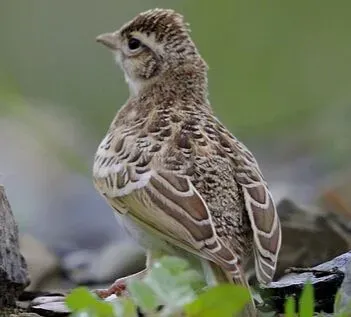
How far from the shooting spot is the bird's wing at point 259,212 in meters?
6.40

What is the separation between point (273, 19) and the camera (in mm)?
18828

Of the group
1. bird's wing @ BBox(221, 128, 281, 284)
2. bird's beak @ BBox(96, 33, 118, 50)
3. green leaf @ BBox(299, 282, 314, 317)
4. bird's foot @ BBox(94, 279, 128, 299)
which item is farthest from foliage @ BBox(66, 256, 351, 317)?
bird's beak @ BBox(96, 33, 118, 50)

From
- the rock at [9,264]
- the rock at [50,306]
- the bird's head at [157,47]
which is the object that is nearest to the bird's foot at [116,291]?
the rock at [50,306]

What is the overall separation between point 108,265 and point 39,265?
41cm

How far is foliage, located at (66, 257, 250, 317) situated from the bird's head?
148 inches

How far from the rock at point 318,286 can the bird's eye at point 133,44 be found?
2315mm

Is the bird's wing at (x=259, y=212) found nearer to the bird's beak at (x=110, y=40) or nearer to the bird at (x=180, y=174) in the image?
the bird at (x=180, y=174)

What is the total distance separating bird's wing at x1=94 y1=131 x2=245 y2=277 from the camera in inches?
247

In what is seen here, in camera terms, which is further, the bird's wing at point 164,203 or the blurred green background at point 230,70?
the blurred green background at point 230,70

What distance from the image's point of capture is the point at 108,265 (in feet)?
28.4

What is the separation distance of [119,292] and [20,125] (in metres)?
6.66

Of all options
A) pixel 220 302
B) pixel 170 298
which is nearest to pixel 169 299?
pixel 170 298

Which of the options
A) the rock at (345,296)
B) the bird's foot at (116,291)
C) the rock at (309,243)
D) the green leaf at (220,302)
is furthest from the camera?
the rock at (309,243)

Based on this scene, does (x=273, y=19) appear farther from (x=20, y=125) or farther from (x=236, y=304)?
(x=236, y=304)
